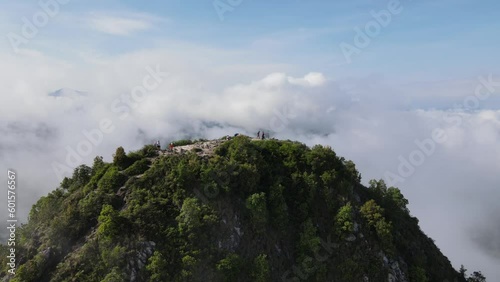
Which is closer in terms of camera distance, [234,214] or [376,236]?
[234,214]

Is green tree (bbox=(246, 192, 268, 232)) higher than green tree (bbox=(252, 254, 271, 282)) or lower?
higher

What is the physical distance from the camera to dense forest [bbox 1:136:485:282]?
191 ft

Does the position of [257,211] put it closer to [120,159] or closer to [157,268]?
[157,268]

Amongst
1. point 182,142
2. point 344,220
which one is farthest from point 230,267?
point 182,142

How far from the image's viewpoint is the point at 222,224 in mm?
63250

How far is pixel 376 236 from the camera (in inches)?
2776

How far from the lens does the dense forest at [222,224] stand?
58219 millimetres

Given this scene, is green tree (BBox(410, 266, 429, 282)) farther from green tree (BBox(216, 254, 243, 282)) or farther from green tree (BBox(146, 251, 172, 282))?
green tree (BBox(146, 251, 172, 282))

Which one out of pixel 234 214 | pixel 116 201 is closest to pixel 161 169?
pixel 116 201

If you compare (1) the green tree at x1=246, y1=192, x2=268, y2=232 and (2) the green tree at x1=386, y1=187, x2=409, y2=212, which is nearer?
(1) the green tree at x1=246, y1=192, x2=268, y2=232

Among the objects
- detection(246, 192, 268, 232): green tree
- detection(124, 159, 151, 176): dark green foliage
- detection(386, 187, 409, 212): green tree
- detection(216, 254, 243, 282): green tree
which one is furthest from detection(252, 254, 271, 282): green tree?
detection(386, 187, 409, 212): green tree

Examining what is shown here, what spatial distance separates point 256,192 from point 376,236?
22041 millimetres

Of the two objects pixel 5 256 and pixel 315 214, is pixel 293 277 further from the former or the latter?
pixel 5 256

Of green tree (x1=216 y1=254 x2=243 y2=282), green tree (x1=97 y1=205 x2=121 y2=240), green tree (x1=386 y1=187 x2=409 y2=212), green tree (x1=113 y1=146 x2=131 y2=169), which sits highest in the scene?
green tree (x1=386 y1=187 x2=409 y2=212)
